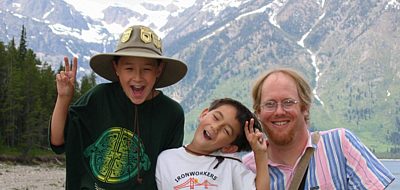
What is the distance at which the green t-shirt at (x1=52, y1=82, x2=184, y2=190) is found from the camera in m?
4.37

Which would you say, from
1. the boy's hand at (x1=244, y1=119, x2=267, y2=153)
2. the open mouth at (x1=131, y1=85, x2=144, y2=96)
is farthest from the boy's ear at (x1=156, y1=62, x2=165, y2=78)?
the boy's hand at (x1=244, y1=119, x2=267, y2=153)

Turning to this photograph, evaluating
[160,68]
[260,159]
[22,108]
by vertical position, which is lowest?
[260,159]

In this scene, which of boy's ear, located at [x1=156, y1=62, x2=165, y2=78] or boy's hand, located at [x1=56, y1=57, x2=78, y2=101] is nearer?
boy's hand, located at [x1=56, y1=57, x2=78, y2=101]

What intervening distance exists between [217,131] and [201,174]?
330 mm

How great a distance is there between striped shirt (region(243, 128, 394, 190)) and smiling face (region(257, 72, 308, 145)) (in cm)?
13

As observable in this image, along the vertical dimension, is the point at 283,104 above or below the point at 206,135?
above

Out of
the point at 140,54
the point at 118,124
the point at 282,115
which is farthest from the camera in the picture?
the point at 118,124

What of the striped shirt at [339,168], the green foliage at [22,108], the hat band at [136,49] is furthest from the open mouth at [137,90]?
the green foliage at [22,108]

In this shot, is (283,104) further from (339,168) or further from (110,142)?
(110,142)

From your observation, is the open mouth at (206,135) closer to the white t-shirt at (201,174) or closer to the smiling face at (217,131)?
the smiling face at (217,131)

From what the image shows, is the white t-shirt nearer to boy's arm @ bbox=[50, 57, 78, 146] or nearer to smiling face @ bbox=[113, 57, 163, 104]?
smiling face @ bbox=[113, 57, 163, 104]

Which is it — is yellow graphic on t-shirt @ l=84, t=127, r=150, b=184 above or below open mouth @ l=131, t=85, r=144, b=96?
below

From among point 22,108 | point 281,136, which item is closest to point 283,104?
point 281,136

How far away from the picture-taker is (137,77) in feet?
14.3
